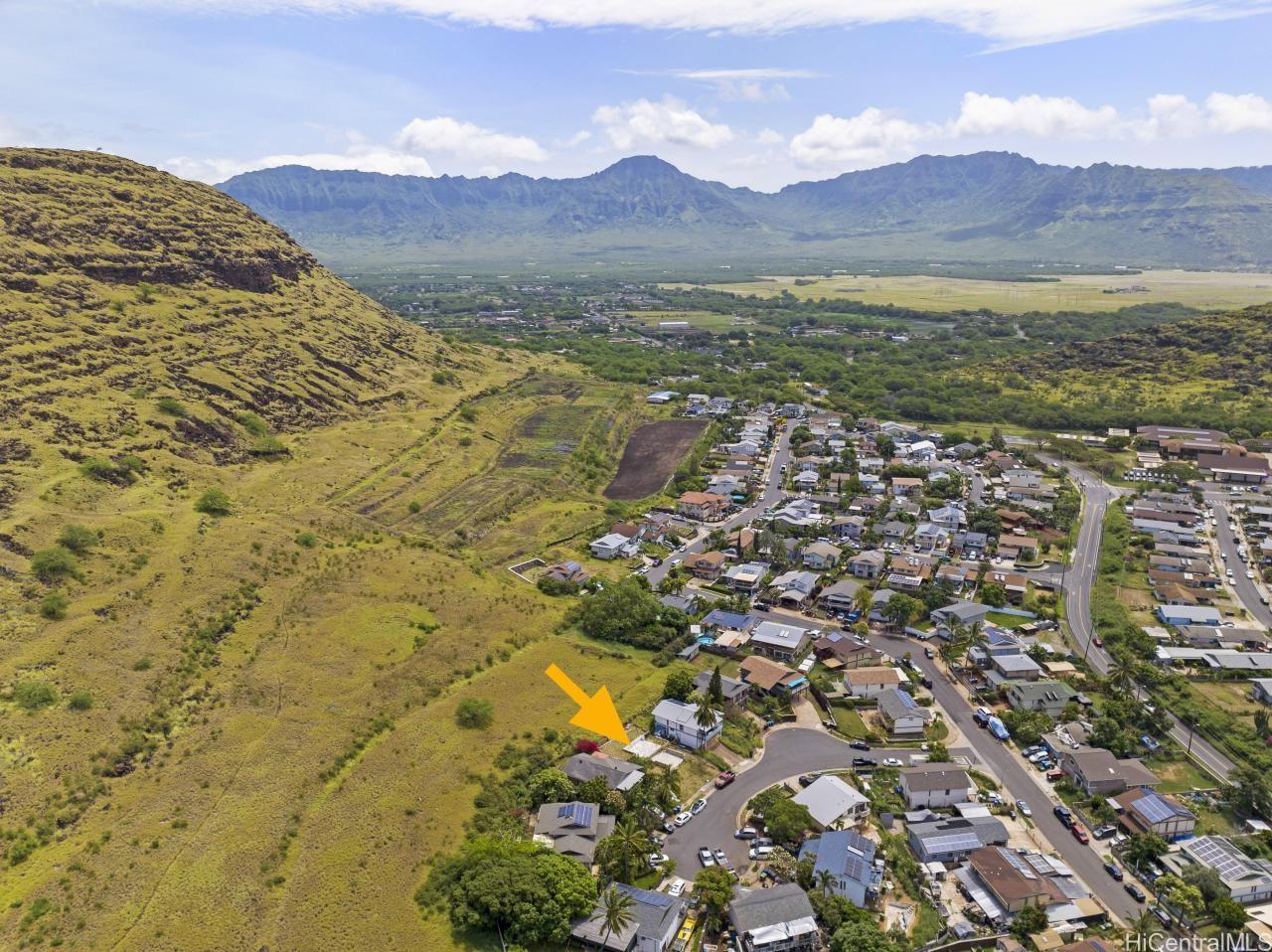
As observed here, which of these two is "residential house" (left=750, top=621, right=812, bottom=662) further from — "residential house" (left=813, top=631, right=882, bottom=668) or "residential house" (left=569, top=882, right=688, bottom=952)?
"residential house" (left=569, top=882, right=688, bottom=952)

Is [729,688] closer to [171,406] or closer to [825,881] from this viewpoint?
[825,881]

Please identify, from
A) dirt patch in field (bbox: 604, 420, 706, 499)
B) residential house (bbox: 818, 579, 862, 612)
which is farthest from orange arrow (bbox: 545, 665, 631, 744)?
dirt patch in field (bbox: 604, 420, 706, 499)

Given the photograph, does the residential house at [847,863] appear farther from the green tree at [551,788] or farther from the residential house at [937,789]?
the green tree at [551,788]

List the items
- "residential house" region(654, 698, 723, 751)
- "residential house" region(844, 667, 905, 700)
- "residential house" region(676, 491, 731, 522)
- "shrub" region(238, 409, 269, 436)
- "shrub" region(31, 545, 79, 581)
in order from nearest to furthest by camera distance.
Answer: "residential house" region(654, 698, 723, 751) < "shrub" region(31, 545, 79, 581) < "residential house" region(844, 667, 905, 700) < "shrub" region(238, 409, 269, 436) < "residential house" region(676, 491, 731, 522)

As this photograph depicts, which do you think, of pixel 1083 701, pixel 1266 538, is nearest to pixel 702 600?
pixel 1083 701

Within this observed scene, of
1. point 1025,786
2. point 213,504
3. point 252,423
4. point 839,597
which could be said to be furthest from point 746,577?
point 252,423

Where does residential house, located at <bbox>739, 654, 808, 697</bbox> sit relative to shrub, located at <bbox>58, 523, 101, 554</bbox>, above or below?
below

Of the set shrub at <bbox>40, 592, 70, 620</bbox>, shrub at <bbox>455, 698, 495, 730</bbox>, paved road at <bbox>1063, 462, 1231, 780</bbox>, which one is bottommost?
paved road at <bbox>1063, 462, 1231, 780</bbox>

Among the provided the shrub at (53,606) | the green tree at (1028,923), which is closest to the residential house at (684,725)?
the green tree at (1028,923)
